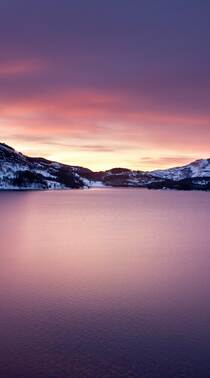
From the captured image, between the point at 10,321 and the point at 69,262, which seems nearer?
the point at 10,321

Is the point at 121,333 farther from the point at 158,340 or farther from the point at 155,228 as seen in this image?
the point at 155,228

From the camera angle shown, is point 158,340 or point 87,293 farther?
point 87,293

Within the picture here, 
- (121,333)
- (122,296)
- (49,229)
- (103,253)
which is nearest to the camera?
(121,333)

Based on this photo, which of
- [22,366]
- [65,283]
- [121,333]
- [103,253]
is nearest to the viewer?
[22,366]

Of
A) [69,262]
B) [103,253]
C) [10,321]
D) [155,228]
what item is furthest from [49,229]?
[10,321]

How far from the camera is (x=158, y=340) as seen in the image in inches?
954

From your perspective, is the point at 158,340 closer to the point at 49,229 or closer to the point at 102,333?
the point at 102,333

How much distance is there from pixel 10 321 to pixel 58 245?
118 feet

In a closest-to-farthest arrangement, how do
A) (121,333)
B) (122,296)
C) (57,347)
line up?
(57,347) < (121,333) < (122,296)

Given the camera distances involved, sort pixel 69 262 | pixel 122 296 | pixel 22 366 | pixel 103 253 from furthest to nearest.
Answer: pixel 103 253, pixel 69 262, pixel 122 296, pixel 22 366

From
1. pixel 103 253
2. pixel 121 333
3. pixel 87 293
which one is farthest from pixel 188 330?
pixel 103 253

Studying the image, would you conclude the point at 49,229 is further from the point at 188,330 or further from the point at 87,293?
the point at 188,330

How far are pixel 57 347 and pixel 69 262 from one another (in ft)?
80.9

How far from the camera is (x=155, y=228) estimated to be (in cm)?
8875
